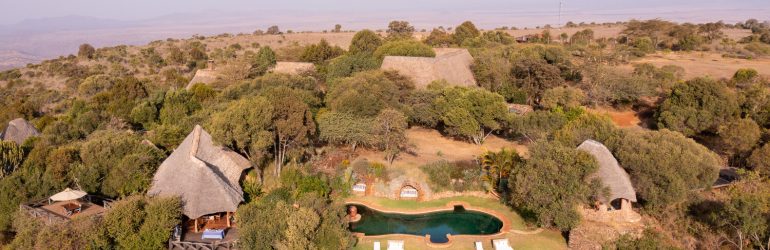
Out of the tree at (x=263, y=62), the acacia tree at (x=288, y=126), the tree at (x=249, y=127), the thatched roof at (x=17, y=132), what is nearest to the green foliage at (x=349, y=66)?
the tree at (x=263, y=62)

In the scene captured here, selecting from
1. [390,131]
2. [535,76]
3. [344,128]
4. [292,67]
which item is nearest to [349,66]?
[292,67]

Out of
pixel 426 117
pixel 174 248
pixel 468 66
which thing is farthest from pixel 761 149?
pixel 174 248

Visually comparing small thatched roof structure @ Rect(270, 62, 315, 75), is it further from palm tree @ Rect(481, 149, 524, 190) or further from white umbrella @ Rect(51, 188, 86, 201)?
white umbrella @ Rect(51, 188, 86, 201)

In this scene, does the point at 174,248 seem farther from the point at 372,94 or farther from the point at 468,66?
the point at 468,66

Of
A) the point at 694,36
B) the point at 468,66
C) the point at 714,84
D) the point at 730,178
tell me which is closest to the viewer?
the point at 730,178

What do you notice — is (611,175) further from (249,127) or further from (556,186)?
(249,127)
